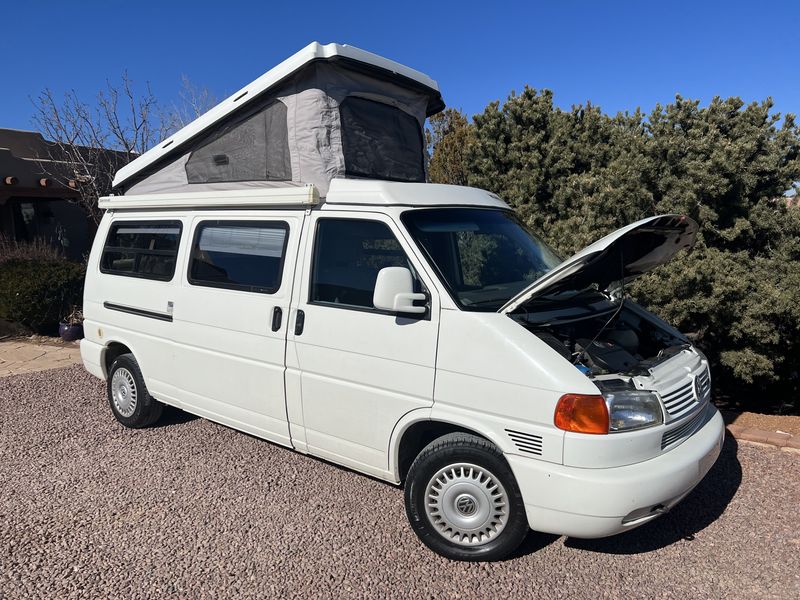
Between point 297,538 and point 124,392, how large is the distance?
2856 millimetres

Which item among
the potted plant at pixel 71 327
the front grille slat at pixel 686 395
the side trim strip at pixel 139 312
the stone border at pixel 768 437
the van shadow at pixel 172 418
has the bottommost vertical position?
the potted plant at pixel 71 327

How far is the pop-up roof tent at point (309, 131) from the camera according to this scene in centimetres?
455

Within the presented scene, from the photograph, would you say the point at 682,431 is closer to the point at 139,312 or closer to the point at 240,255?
the point at 240,255

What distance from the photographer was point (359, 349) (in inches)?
143

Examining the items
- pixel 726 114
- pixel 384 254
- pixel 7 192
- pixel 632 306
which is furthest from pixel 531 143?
pixel 7 192

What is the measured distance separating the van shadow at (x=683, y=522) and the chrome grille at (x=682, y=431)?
733mm

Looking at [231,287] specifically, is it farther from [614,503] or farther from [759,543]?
[759,543]

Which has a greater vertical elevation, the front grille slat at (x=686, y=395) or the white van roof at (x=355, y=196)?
the white van roof at (x=355, y=196)

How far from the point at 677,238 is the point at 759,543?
1966 millimetres

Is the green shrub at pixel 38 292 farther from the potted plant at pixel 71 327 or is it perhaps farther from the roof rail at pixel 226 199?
the roof rail at pixel 226 199

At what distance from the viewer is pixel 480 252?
13.3 feet

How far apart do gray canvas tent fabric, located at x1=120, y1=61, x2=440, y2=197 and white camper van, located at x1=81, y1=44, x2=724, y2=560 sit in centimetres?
2

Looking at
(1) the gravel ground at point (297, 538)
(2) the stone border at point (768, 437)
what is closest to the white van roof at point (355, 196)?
(1) the gravel ground at point (297, 538)

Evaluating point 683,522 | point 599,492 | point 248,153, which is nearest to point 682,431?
point 599,492
